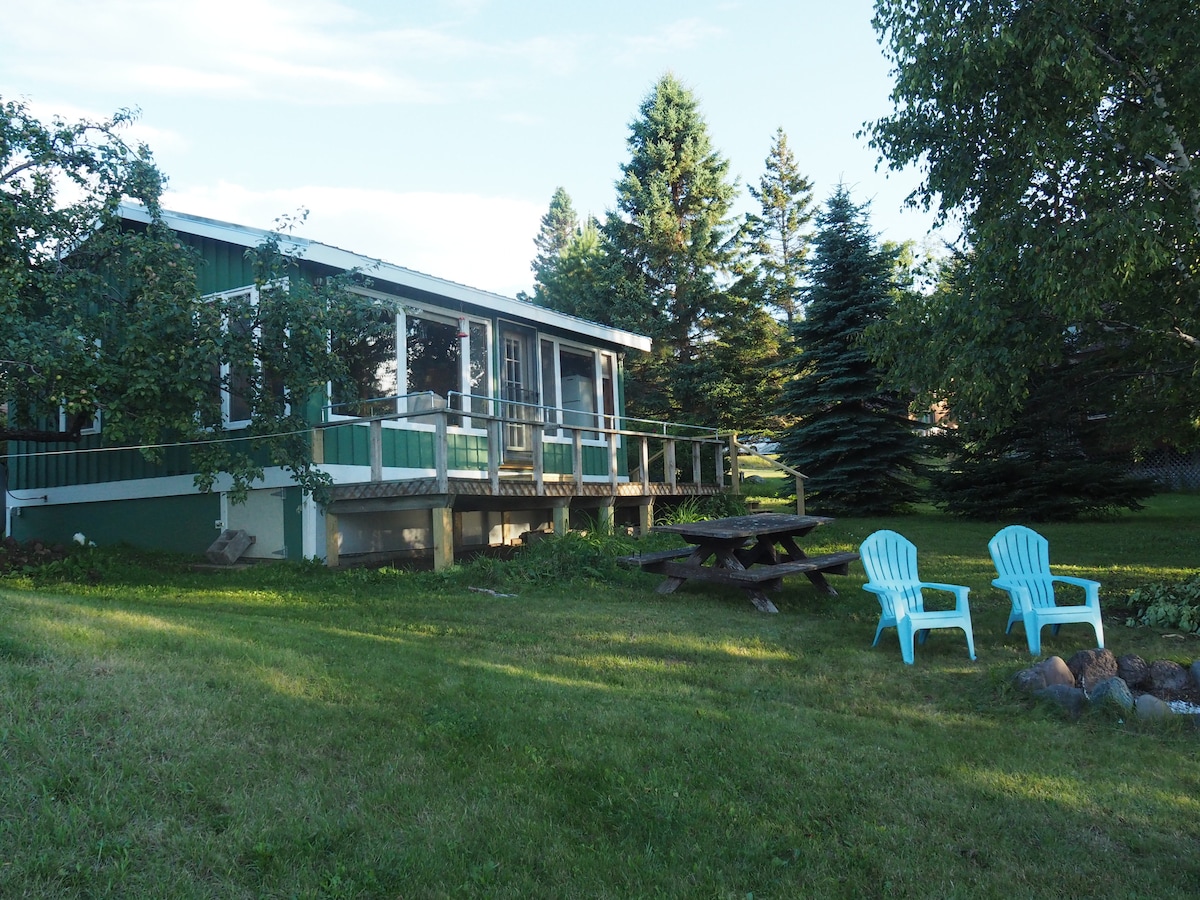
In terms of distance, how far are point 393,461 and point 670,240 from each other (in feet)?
53.0

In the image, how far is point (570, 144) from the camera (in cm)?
2822

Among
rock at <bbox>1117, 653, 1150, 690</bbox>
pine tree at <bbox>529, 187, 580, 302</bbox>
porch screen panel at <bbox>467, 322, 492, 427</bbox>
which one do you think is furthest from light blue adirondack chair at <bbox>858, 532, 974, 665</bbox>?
pine tree at <bbox>529, 187, 580, 302</bbox>

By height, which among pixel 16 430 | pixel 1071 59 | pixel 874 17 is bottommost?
pixel 16 430

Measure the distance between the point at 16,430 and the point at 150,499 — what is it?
2046 mm

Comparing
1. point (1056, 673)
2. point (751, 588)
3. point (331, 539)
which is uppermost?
point (331, 539)

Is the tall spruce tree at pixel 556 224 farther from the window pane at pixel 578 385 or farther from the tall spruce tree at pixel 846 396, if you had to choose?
the window pane at pixel 578 385

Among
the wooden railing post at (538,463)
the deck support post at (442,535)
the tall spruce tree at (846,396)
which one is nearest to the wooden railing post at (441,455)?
the deck support post at (442,535)

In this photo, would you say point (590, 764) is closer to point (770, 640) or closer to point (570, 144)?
point (770, 640)

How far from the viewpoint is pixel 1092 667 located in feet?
17.0

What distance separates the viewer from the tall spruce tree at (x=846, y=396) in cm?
1895

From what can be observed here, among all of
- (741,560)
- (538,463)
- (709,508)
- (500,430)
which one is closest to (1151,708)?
(741,560)

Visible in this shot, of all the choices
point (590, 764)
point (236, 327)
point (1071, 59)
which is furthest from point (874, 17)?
point (590, 764)

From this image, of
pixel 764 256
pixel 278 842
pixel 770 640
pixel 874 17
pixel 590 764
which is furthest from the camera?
pixel 764 256

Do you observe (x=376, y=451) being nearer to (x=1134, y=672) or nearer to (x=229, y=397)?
(x=229, y=397)
